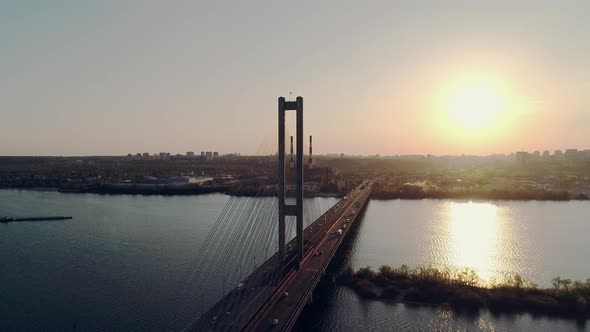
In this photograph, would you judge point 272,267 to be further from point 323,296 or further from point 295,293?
point 295,293

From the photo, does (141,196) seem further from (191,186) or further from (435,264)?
A: (435,264)

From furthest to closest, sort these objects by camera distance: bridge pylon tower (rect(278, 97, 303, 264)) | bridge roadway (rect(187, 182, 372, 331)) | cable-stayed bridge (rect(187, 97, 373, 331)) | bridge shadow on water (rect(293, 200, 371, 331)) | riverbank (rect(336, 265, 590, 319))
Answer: bridge pylon tower (rect(278, 97, 303, 264)) → riverbank (rect(336, 265, 590, 319)) → bridge shadow on water (rect(293, 200, 371, 331)) → cable-stayed bridge (rect(187, 97, 373, 331)) → bridge roadway (rect(187, 182, 372, 331))

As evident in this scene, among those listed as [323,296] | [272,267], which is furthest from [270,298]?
[323,296]

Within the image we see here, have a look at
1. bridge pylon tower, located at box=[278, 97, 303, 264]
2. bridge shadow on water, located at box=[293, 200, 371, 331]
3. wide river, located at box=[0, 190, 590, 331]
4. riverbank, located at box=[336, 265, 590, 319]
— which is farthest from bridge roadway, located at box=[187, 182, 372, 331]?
riverbank, located at box=[336, 265, 590, 319]

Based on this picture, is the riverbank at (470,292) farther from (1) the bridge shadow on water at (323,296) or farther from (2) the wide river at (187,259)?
(1) the bridge shadow on water at (323,296)

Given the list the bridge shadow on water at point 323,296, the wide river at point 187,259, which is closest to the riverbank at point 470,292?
the wide river at point 187,259

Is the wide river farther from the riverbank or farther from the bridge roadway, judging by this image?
the bridge roadway
